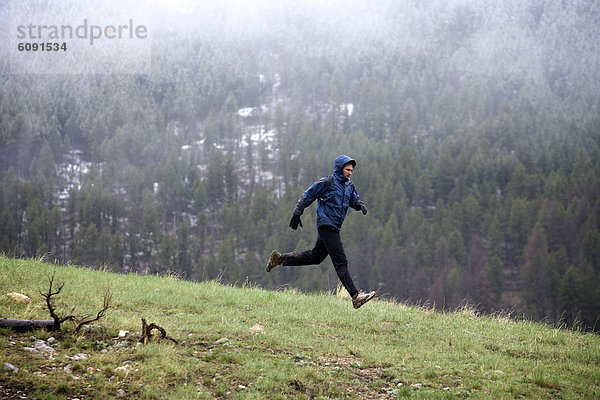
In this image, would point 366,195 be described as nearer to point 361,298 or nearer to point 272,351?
point 361,298

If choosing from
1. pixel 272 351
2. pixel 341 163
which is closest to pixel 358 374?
pixel 272 351

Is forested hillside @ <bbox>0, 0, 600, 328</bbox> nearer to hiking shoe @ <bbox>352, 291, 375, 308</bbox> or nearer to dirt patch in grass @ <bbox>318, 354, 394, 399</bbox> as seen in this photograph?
hiking shoe @ <bbox>352, 291, 375, 308</bbox>

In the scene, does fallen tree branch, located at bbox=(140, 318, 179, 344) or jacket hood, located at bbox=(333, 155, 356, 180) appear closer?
fallen tree branch, located at bbox=(140, 318, 179, 344)

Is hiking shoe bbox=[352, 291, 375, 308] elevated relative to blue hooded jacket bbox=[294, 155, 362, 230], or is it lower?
lower

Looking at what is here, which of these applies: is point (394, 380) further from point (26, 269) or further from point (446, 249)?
point (446, 249)

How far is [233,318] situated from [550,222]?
425 feet

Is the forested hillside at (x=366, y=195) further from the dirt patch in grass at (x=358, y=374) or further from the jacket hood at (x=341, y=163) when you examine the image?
the dirt patch in grass at (x=358, y=374)

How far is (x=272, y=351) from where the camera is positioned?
924cm

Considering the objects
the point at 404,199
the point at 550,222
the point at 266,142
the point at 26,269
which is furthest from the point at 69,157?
the point at 26,269

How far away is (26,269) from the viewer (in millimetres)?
13664

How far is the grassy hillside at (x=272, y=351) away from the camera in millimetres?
7441

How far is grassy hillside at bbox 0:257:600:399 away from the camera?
744 cm

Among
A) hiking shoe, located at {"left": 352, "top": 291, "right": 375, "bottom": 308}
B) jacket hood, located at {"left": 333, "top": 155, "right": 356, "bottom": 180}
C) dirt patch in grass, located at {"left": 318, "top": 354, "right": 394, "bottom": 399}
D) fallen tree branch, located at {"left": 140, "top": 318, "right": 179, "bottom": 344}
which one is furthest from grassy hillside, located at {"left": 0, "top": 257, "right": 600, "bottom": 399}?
jacket hood, located at {"left": 333, "top": 155, "right": 356, "bottom": 180}

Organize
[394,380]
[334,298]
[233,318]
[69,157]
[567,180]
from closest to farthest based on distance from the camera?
[394,380], [233,318], [334,298], [567,180], [69,157]
